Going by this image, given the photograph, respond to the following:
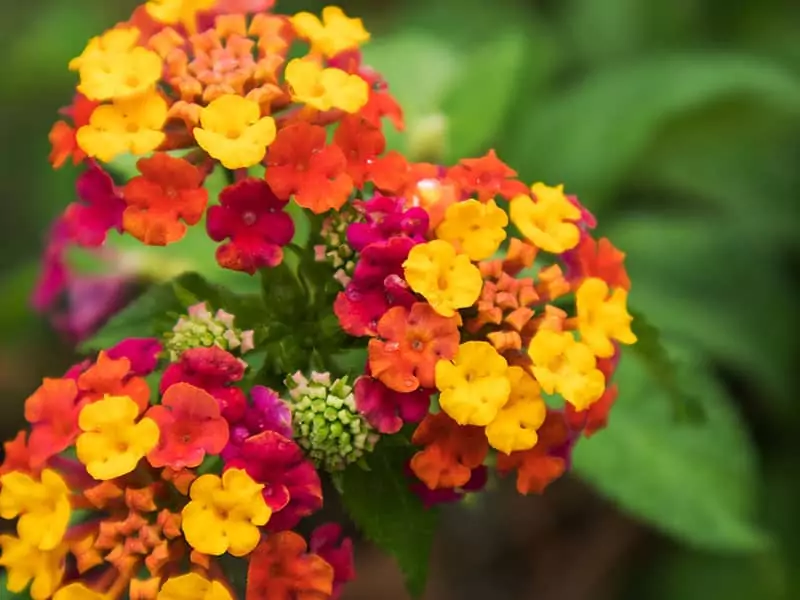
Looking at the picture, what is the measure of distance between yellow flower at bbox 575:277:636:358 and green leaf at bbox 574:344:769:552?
379mm

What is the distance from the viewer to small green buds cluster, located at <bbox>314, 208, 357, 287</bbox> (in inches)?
38.0

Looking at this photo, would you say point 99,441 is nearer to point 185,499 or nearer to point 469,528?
point 185,499

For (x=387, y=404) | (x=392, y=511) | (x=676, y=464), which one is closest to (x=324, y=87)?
(x=387, y=404)

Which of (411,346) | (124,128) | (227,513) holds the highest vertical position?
(124,128)

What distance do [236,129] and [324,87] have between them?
10 centimetres

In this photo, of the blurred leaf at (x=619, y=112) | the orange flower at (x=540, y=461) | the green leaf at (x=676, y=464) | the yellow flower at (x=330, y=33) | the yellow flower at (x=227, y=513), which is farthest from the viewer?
the blurred leaf at (x=619, y=112)

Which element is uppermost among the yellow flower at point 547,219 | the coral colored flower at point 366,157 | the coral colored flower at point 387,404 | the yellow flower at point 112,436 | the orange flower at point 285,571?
the coral colored flower at point 366,157

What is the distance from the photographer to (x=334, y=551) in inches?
36.9

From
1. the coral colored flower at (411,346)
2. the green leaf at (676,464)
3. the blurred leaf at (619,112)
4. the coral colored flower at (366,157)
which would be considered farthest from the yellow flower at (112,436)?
the blurred leaf at (619,112)

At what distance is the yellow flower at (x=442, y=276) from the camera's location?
0.87 metres

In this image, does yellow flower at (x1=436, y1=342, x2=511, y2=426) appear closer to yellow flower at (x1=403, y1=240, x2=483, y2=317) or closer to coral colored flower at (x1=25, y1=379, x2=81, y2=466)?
yellow flower at (x1=403, y1=240, x2=483, y2=317)

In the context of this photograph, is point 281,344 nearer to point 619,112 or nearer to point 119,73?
point 119,73

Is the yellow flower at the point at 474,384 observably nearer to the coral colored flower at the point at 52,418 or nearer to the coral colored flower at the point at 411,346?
the coral colored flower at the point at 411,346

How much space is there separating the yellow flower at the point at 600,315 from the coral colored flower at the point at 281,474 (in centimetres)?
30
